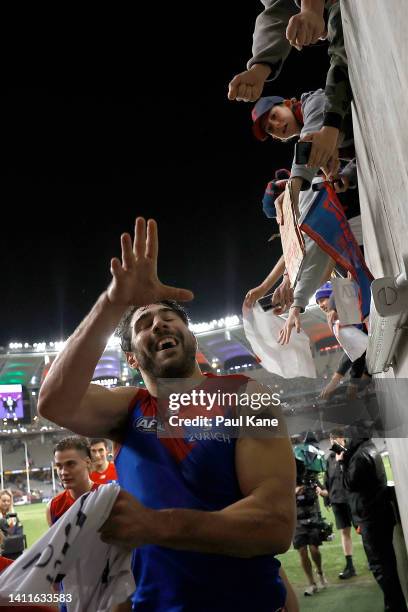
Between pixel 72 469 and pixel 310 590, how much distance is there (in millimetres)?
3764

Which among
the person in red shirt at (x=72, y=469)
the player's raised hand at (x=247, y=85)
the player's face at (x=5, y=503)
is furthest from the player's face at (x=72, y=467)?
the player's face at (x=5, y=503)

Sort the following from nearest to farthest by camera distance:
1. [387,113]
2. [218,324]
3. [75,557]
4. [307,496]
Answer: [387,113]
[75,557]
[307,496]
[218,324]

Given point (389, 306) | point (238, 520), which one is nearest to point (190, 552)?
point (238, 520)

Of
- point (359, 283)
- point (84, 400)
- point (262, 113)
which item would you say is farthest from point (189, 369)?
point (262, 113)

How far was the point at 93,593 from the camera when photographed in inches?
63.2

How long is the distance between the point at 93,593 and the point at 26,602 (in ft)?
0.64

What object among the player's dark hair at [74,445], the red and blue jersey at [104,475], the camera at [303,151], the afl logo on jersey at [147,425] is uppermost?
the camera at [303,151]

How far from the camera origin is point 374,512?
5426 mm

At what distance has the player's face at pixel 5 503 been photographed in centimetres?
1103

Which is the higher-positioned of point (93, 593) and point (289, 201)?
point (289, 201)

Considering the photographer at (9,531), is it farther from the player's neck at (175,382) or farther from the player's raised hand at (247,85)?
the player's raised hand at (247,85)

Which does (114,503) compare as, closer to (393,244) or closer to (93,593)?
(93,593)

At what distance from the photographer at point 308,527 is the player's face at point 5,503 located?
6.36 m

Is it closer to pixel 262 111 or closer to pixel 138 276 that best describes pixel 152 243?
pixel 138 276
